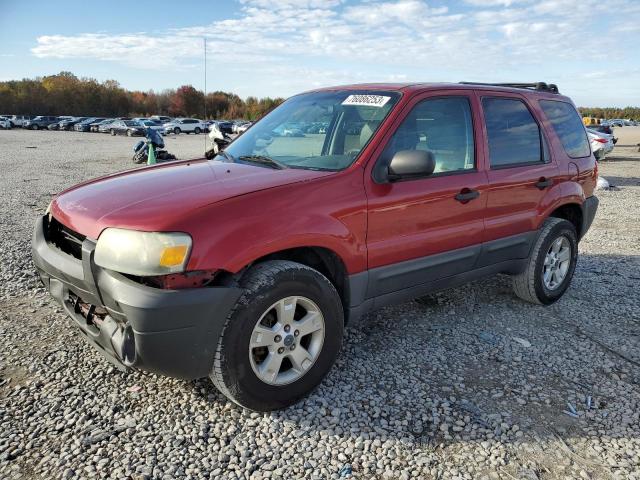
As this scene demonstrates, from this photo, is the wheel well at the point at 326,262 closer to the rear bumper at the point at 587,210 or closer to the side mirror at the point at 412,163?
the side mirror at the point at 412,163

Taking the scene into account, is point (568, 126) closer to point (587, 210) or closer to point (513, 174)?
point (587, 210)

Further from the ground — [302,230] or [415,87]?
[415,87]

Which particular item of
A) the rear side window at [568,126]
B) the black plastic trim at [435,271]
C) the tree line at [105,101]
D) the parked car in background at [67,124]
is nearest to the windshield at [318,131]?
the black plastic trim at [435,271]

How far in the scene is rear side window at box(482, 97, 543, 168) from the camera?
384 centimetres

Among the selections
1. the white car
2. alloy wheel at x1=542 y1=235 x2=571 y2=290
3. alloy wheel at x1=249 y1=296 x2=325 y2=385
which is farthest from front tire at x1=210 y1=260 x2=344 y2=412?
the white car

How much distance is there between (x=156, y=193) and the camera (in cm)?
276

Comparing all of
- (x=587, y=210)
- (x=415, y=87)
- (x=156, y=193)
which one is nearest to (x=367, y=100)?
(x=415, y=87)

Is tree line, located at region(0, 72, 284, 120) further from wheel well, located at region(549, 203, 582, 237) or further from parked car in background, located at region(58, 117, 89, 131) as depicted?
wheel well, located at region(549, 203, 582, 237)

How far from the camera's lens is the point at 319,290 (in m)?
2.80

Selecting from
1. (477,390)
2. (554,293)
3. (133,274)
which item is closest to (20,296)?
(133,274)

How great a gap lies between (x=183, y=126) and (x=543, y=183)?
147 ft

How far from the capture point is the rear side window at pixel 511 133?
384 centimetres

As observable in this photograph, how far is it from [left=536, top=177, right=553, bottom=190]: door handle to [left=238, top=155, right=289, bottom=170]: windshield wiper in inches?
88.4

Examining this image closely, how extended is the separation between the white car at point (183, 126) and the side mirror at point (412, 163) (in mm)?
43720
